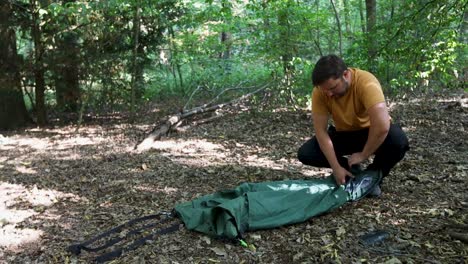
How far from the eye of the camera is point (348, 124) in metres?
3.36

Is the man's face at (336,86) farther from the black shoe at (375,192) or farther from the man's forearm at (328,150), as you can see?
the black shoe at (375,192)

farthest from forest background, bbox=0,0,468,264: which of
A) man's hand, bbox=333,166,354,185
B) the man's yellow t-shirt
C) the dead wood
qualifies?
the man's yellow t-shirt

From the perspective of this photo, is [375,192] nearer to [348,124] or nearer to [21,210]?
[348,124]

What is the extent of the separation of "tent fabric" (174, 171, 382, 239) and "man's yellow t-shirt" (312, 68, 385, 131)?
442 mm

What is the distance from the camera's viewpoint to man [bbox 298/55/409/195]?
2990 mm

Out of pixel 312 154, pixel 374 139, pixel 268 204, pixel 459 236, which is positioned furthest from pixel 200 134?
pixel 459 236

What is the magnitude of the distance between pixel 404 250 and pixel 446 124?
386 cm

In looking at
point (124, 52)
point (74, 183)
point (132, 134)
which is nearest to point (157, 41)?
point (124, 52)

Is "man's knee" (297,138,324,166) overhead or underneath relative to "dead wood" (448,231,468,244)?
overhead

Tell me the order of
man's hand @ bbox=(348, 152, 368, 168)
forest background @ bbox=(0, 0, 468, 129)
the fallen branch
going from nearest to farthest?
man's hand @ bbox=(348, 152, 368, 168)
the fallen branch
forest background @ bbox=(0, 0, 468, 129)

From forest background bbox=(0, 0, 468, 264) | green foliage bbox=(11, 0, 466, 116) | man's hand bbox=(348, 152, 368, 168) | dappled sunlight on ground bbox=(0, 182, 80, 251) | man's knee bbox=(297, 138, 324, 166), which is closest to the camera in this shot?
forest background bbox=(0, 0, 468, 264)

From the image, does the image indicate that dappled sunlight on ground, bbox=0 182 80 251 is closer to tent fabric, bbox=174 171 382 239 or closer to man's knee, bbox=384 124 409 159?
tent fabric, bbox=174 171 382 239

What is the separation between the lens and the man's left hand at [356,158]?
10.4 ft

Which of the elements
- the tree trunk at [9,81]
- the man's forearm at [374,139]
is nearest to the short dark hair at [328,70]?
the man's forearm at [374,139]
